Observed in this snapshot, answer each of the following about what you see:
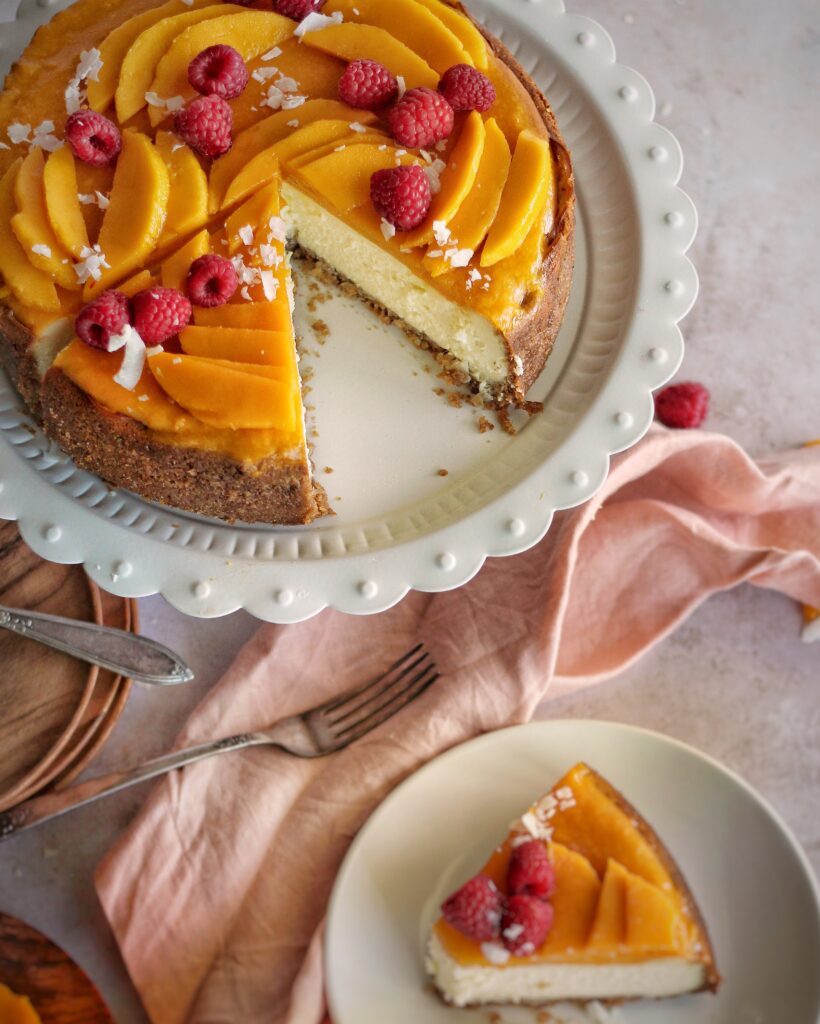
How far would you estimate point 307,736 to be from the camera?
99.8 inches

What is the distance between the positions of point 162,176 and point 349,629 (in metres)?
1.03

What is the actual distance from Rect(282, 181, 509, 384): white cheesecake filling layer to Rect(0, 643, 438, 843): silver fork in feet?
2.15

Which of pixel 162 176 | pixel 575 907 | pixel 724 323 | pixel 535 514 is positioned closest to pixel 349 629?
pixel 535 514

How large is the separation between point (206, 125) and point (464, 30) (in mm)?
596

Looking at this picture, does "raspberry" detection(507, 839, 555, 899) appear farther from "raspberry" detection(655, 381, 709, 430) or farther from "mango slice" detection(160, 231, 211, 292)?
"mango slice" detection(160, 231, 211, 292)

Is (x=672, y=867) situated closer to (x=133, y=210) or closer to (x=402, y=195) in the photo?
(x=402, y=195)

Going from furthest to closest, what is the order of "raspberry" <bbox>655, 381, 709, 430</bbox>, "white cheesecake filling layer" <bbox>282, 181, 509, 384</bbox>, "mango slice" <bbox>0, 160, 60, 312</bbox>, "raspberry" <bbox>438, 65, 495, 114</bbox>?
"raspberry" <bbox>655, 381, 709, 430</bbox> → "white cheesecake filling layer" <bbox>282, 181, 509, 384</bbox> → "raspberry" <bbox>438, 65, 495, 114</bbox> → "mango slice" <bbox>0, 160, 60, 312</bbox>

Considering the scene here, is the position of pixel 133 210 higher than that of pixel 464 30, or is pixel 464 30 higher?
pixel 464 30

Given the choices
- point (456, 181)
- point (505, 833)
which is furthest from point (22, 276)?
point (505, 833)

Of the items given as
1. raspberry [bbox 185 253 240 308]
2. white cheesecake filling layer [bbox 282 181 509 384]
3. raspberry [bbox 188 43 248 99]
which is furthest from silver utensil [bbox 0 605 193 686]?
raspberry [bbox 188 43 248 99]

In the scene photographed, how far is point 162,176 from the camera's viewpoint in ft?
7.66

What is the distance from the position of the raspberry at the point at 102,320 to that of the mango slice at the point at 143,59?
Answer: 0.48 metres

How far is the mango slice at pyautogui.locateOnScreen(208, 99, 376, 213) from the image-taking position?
2.42 m

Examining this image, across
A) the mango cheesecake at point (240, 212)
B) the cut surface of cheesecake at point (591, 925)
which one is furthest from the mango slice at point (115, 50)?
the cut surface of cheesecake at point (591, 925)
